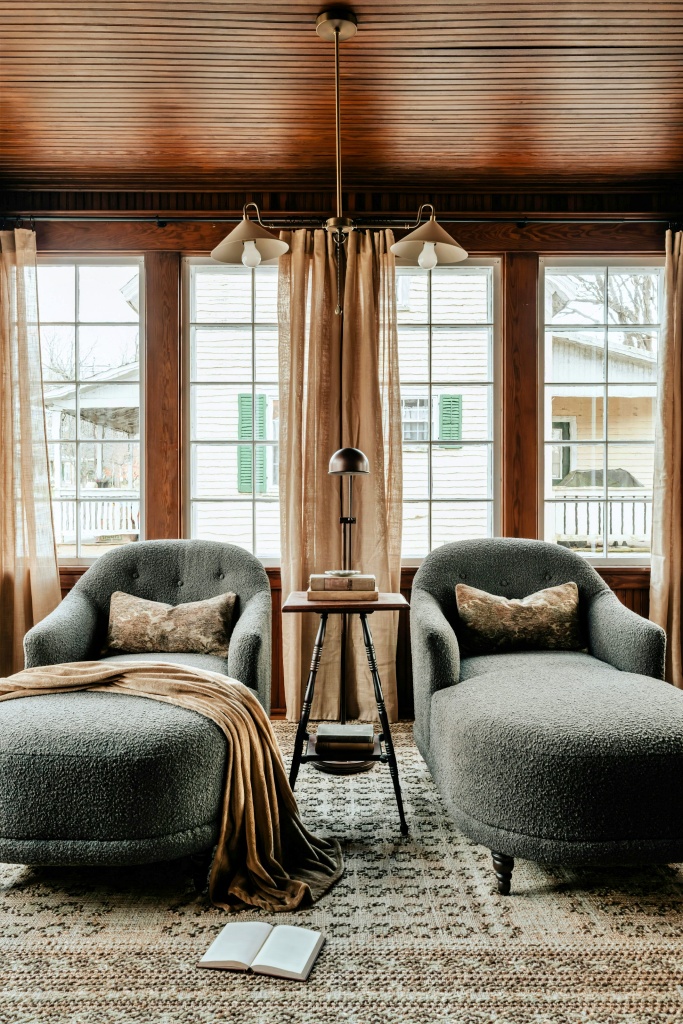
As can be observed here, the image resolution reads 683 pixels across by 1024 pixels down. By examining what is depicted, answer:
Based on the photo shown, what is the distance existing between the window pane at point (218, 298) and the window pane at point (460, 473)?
1.20 m

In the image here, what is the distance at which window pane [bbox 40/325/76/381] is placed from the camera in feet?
12.6

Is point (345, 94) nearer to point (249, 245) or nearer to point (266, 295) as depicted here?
point (249, 245)

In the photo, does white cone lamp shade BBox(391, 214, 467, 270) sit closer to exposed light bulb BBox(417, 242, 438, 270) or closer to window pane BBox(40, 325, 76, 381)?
exposed light bulb BBox(417, 242, 438, 270)

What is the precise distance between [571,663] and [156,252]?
2724mm

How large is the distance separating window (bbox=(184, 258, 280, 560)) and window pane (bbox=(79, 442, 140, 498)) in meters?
0.30

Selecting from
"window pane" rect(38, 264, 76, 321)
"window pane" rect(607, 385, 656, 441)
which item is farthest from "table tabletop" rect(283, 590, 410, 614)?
"window pane" rect(38, 264, 76, 321)

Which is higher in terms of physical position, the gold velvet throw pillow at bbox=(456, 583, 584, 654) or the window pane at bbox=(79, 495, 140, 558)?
the window pane at bbox=(79, 495, 140, 558)

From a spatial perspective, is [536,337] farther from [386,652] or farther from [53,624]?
[53,624]

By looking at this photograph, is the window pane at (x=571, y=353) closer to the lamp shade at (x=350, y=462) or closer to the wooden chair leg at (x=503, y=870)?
the lamp shade at (x=350, y=462)

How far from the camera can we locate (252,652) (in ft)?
7.69

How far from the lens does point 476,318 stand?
3.82 meters

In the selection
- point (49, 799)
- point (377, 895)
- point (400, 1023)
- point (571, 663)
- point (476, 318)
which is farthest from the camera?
point (476, 318)

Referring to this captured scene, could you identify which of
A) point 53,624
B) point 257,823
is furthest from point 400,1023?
point 53,624

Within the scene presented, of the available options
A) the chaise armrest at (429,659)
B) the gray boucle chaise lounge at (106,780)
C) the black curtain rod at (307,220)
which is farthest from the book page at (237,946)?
the black curtain rod at (307,220)
